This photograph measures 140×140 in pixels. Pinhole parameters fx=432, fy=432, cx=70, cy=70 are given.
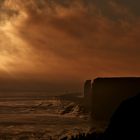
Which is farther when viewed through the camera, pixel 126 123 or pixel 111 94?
pixel 111 94

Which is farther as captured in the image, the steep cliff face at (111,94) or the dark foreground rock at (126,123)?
the steep cliff face at (111,94)

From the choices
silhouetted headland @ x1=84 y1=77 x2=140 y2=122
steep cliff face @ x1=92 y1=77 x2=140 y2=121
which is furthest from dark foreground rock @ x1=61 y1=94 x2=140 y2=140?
steep cliff face @ x1=92 y1=77 x2=140 y2=121

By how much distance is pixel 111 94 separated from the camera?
65.4 meters

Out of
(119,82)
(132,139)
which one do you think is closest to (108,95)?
(119,82)

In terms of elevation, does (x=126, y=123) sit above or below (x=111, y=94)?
below

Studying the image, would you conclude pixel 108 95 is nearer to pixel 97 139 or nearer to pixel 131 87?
pixel 131 87

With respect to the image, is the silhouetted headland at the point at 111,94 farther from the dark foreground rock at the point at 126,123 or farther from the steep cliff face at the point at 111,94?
the dark foreground rock at the point at 126,123

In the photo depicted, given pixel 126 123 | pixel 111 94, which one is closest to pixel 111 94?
pixel 111 94

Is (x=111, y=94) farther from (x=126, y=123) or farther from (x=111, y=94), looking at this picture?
(x=126, y=123)

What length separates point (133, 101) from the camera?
22062 mm

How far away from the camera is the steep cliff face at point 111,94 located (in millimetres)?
62688

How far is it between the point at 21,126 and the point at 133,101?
97.9 ft

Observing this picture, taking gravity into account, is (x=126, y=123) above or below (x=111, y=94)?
below

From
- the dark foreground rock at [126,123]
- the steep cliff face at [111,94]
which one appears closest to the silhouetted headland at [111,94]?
the steep cliff face at [111,94]
